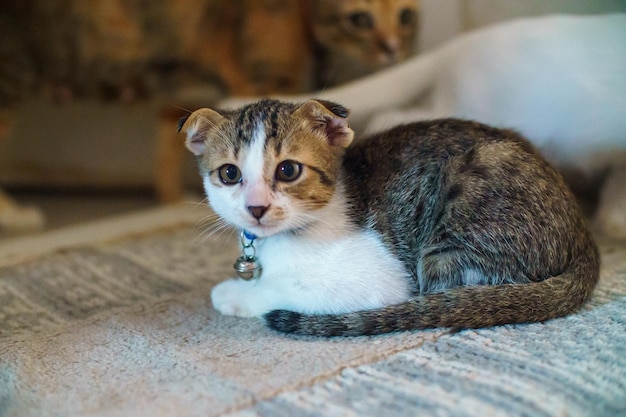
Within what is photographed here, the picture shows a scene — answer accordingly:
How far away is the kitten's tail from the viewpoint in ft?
3.30

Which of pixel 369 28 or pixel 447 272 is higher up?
pixel 369 28

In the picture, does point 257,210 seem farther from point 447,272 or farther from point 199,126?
point 447,272

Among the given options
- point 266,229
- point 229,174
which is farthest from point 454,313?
point 229,174

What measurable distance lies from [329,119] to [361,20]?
1.20 meters

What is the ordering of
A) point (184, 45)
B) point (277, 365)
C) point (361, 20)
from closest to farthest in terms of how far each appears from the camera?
1. point (277, 365)
2. point (361, 20)
3. point (184, 45)

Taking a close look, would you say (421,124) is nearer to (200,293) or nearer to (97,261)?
(200,293)

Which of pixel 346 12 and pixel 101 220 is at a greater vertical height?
pixel 346 12

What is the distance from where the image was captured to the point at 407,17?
2.20 meters

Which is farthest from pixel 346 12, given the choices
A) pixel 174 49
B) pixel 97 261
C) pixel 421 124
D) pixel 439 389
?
pixel 439 389

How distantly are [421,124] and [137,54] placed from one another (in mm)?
1395

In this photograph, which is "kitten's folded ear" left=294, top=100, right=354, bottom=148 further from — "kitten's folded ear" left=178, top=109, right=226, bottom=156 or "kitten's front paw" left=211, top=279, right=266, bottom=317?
"kitten's front paw" left=211, top=279, right=266, bottom=317

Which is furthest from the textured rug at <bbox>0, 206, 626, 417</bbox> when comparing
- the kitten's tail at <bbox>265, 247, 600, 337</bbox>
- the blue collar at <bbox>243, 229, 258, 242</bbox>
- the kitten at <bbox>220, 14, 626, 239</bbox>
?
the kitten at <bbox>220, 14, 626, 239</bbox>

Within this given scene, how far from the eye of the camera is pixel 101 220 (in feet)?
7.42

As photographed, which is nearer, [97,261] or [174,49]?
[97,261]
